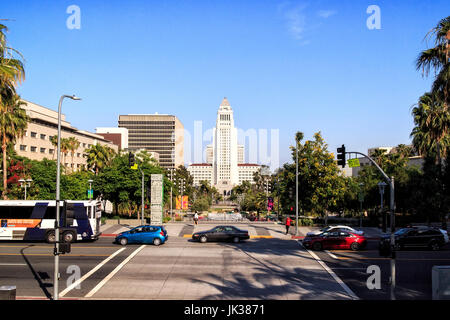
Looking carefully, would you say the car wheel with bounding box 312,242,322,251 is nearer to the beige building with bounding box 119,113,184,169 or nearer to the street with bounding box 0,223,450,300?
the street with bounding box 0,223,450,300

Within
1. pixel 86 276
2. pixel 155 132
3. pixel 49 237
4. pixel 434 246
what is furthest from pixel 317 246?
pixel 155 132

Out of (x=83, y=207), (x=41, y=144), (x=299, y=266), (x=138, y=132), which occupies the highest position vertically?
(x=138, y=132)

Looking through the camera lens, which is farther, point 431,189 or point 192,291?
point 431,189

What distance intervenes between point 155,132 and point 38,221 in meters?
162

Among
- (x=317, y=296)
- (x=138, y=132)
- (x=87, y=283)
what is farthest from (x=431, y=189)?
(x=138, y=132)

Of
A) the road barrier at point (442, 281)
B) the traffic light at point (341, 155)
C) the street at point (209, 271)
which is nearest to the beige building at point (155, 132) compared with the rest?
the street at point (209, 271)

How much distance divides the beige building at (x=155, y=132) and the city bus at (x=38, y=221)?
159 meters

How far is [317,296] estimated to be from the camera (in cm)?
1528

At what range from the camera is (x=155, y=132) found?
188500 mm

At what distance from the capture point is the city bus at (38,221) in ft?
94.8

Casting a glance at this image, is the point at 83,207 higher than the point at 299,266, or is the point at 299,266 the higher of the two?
the point at 83,207

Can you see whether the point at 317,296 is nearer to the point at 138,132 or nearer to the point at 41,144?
the point at 41,144

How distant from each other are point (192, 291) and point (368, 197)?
137 ft

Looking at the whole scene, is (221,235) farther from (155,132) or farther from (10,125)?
(155,132)
